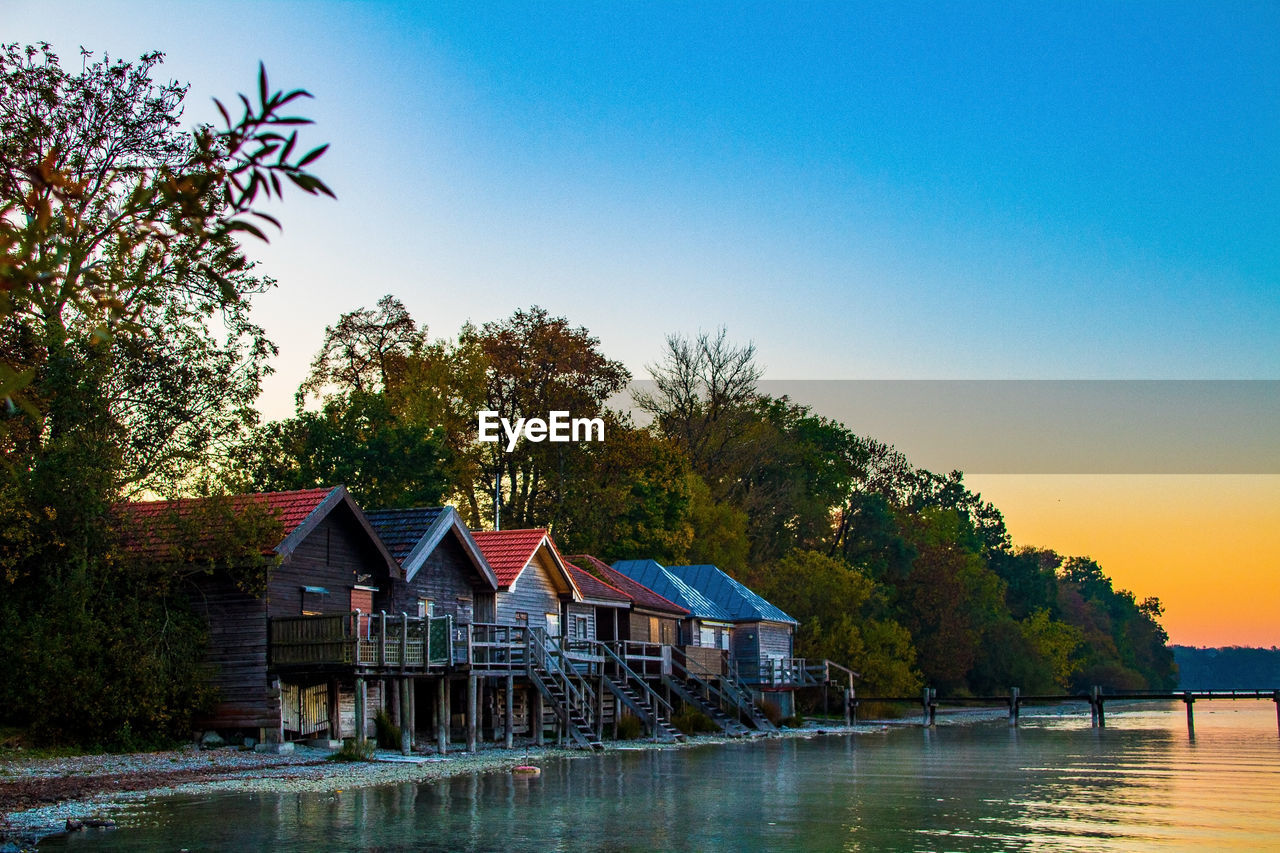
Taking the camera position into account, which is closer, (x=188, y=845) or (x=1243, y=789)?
(x=188, y=845)

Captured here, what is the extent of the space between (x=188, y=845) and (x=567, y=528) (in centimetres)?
4889

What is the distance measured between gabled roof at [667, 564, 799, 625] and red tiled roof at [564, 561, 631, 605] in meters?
11.1

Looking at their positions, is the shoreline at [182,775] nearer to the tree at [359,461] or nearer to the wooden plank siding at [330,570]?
the wooden plank siding at [330,570]

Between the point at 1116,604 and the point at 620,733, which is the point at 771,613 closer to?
the point at 620,733

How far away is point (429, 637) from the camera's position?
31.9 m

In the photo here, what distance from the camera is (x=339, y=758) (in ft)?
95.6

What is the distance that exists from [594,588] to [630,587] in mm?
5050

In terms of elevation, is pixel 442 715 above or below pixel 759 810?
above

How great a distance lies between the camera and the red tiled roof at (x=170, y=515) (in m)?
30.7

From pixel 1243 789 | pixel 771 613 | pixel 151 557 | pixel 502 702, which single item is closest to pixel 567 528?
pixel 771 613

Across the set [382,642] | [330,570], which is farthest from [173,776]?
[330,570]

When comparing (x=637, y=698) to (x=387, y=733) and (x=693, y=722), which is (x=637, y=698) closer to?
(x=693, y=722)

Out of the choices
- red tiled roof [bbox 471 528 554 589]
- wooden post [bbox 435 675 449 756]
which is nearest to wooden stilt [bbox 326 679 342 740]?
wooden post [bbox 435 675 449 756]

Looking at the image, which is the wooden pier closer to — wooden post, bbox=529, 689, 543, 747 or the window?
wooden post, bbox=529, 689, 543, 747
